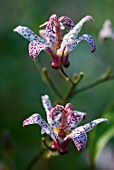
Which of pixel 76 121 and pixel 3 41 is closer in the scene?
pixel 76 121

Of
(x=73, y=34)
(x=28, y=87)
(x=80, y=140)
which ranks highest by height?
(x=73, y=34)

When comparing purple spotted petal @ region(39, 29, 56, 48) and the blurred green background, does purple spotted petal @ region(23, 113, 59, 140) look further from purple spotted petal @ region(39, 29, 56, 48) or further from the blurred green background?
the blurred green background

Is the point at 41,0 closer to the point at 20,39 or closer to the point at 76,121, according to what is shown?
the point at 20,39

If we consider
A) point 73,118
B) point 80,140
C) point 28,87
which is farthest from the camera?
point 28,87

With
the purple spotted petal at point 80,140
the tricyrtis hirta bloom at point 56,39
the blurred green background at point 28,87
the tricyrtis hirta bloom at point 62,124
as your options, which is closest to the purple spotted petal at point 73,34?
the tricyrtis hirta bloom at point 56,39

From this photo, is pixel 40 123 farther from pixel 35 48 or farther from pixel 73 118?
pixel 35 48

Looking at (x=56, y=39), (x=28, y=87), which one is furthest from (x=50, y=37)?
(x=28, y=87)

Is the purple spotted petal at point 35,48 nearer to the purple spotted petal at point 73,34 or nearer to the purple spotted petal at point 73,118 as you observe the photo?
the purple spotted petal at point 73,34

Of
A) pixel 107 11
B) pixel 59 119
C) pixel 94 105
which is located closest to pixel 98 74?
pixel 94 105
